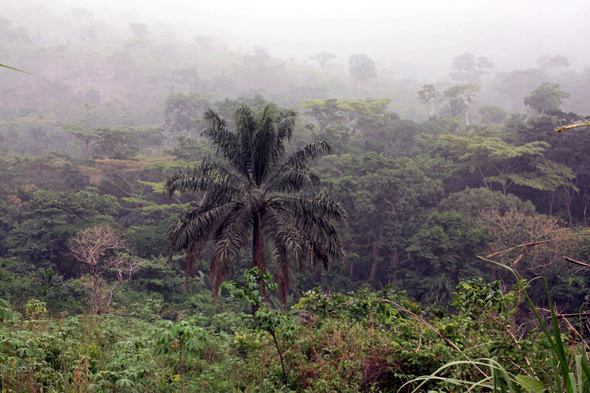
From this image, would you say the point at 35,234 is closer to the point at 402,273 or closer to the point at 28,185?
the point at 28,185

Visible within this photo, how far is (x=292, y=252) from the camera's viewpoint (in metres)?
7.89

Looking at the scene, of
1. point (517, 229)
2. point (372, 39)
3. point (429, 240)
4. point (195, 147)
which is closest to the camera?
point (517, 229)

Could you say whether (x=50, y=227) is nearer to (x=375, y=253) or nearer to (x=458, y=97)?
(x=375, y=253)

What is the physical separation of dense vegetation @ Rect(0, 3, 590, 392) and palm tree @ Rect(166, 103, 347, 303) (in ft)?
0.19

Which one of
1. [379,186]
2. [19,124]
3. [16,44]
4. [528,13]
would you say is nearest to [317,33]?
[528,13]

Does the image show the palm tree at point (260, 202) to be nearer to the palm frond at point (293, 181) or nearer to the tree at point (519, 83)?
the palm frond at point (293, 181)

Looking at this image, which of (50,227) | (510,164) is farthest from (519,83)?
(50,227)

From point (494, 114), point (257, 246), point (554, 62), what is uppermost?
point (554, 62)

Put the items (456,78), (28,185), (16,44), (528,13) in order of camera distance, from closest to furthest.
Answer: (28,185) → (16,44) → (456,78) → (528,13)

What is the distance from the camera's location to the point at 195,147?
79.7ft

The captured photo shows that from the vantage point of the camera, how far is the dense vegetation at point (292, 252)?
116 inches

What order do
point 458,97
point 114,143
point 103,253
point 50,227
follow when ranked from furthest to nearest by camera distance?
point 458,97 → point 114,143 → point 50,227 → point 103,253

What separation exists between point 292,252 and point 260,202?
4.69 feet

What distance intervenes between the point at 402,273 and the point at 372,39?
118089mm
